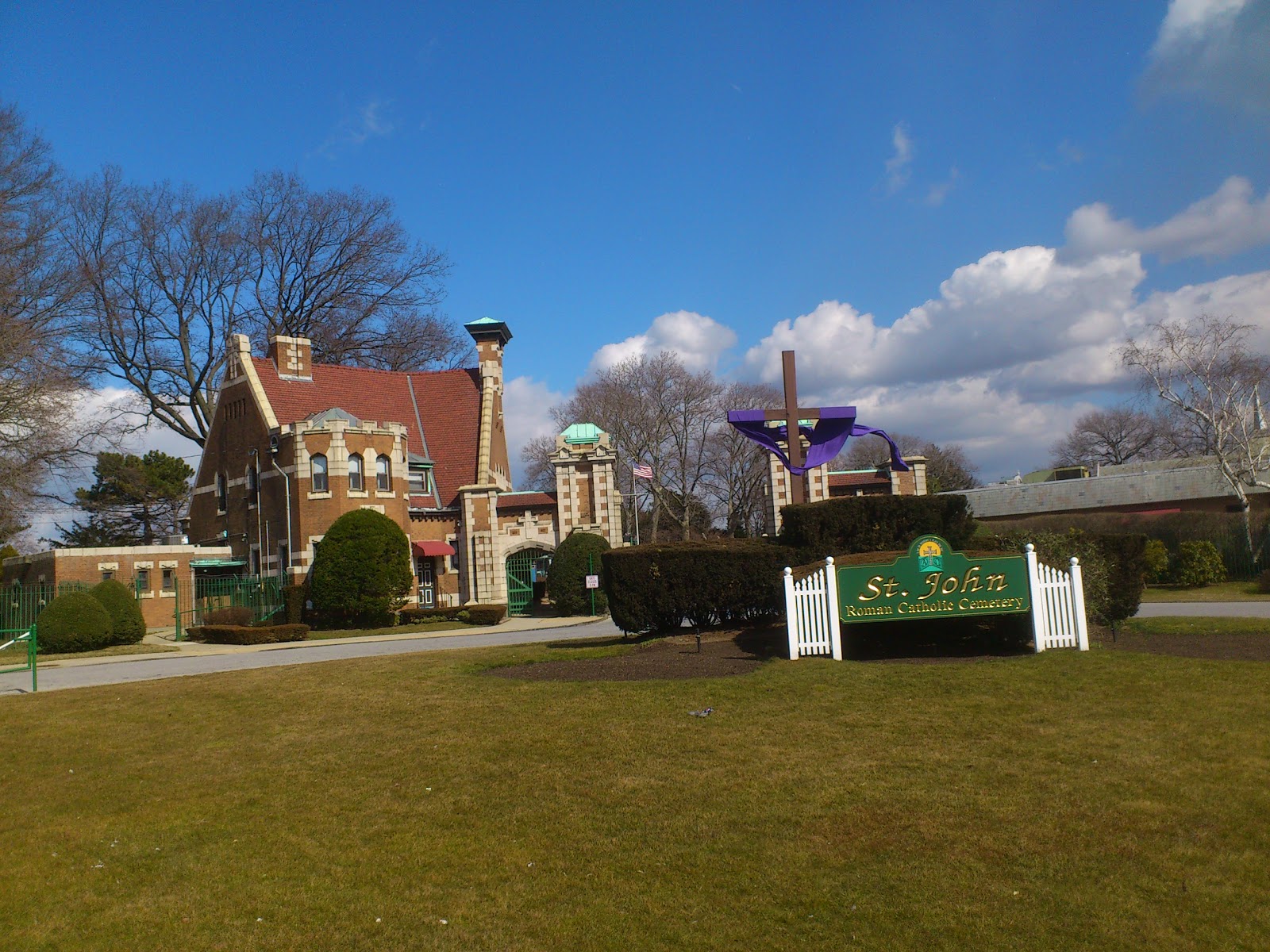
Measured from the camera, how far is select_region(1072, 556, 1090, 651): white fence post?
12672mm

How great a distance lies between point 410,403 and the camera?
146ft

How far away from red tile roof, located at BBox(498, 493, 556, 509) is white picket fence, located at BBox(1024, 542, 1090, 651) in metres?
27.5

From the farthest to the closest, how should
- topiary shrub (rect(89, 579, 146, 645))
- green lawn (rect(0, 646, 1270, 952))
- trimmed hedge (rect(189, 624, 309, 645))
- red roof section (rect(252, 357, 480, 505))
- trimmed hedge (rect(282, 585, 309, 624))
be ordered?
red roof section (rect(252, 357, 480, 505))
trimmed hedge (rect(282, 585, 309, 624))
topiary shrub (rect(89, 579, 146, 645))
trimmed hedge (rect(189, 624, 309, 645))
green lawn (rect(0, 646, 1270, 952))

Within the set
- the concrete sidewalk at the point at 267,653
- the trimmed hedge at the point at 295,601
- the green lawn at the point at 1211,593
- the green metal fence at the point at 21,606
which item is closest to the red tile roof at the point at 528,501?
the concrete sidewalk at the point at 267,653

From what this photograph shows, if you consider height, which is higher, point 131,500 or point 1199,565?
point 131,500

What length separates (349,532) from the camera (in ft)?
109

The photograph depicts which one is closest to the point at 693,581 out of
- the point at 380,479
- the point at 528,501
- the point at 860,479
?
the point at 380,479

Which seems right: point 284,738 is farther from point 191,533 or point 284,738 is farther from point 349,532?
point 191,533

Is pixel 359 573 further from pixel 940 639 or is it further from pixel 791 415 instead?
pixel 940 639

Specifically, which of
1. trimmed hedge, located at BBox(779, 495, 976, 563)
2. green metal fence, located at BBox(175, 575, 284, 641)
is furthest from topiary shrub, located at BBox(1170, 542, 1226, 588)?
green metal fence, located at BBox(175, 575, 284, 641)

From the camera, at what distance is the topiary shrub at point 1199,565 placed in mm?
35406

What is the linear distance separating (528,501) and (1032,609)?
92.8ft

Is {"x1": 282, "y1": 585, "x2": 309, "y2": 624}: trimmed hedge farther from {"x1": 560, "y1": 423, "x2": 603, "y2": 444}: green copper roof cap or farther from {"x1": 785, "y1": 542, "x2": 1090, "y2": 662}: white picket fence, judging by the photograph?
{"x1": 785, "y1": 542, "x2": 1090, "y2": 662}: white picket fence

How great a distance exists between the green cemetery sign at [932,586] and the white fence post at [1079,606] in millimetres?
568
